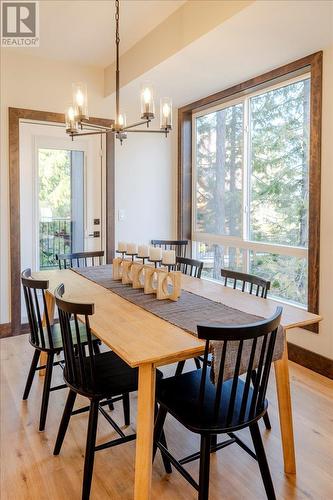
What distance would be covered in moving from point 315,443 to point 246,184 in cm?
240

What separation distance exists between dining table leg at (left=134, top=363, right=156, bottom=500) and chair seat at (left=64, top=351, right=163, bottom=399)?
316 mm

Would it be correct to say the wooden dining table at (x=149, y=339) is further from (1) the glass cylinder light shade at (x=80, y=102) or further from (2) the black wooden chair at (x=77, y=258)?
(1) the glass cylinder light shade at (x=80, y=102)

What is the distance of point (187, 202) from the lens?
15.4 ft

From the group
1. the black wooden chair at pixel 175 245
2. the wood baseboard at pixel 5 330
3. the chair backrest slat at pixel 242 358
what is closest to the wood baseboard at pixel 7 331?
the wood baseboard at pixel 5 330

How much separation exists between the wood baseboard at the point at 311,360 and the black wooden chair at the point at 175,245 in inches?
65.0

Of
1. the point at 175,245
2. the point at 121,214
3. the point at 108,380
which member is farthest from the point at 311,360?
the point at 121,214

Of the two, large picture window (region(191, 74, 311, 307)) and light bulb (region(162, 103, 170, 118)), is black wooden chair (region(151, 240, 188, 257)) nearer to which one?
large picture window (region(191, 74, 311, 307))

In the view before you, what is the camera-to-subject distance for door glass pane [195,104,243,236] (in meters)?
3.94

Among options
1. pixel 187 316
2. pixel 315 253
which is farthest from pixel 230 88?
pixel 187 316

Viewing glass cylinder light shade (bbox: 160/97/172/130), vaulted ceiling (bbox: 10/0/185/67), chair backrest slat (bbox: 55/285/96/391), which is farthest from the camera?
vaulted ceiling (bbox: 10/0/185/67)

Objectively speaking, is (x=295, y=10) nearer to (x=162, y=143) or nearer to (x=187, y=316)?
(x=187, y=316)

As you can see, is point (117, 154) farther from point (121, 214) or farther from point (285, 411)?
point (285, 411)

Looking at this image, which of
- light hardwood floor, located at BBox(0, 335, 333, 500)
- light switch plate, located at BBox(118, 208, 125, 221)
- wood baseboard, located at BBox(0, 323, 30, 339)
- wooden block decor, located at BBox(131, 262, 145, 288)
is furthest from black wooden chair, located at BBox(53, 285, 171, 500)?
light switch plate, located at BBox(118, 208, 125, 221)

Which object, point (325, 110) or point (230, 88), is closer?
point (325, 110)
